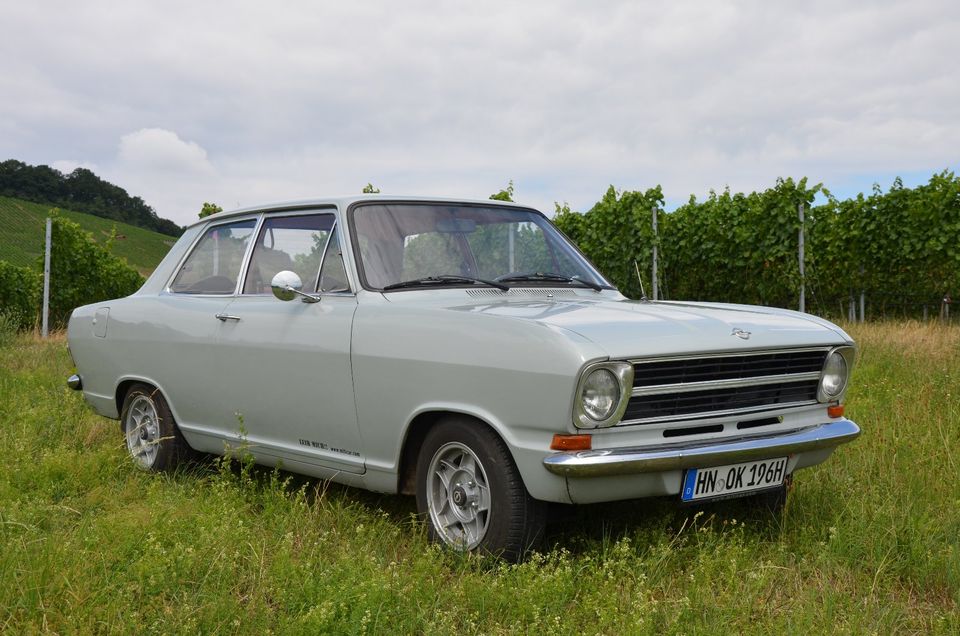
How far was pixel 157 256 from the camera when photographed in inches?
2338

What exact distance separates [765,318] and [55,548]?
3305 mm

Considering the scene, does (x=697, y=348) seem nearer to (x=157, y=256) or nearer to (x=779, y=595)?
(x=779, y=595)

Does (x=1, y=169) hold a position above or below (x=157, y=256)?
above

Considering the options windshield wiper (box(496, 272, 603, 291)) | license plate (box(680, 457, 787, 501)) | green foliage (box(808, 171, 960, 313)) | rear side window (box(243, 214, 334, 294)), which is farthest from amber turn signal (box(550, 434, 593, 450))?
green foliage (box(808, 171, 960, 313))

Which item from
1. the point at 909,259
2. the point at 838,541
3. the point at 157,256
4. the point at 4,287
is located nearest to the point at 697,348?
the point at 838,541

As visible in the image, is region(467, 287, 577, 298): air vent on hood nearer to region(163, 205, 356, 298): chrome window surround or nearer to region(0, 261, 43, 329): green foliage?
region(163, 205, 356, 298): chrome window surround

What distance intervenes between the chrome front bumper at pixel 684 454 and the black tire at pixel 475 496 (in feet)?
0.95

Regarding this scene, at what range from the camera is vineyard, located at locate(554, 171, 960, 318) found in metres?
17.2

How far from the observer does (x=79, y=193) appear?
73000mm

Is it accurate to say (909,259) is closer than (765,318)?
No

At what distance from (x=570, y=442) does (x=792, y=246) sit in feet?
48.0

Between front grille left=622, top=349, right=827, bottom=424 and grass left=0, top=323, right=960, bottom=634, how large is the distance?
0.53 m

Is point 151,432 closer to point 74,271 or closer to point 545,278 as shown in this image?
point 545,278

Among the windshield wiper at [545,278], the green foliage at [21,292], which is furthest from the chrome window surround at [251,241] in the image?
Answer: the green foliage at [21,292]
